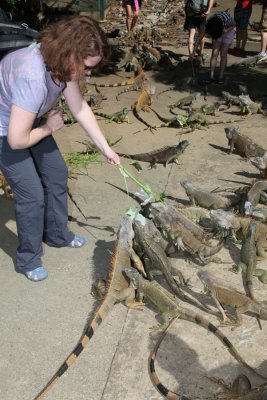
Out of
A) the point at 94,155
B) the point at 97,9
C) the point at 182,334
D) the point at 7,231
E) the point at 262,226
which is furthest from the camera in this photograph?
the point at 97,9

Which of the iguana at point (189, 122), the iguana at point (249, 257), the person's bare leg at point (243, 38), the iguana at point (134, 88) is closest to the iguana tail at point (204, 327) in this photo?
the iguana at point (249, 257)

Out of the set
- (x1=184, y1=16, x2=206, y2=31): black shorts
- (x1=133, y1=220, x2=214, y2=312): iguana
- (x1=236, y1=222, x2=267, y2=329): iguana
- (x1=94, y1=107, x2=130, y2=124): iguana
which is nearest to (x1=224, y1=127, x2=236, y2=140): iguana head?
(x1=94, y1=107, x2=130, y2=124): iguana

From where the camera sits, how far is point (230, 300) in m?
4.12

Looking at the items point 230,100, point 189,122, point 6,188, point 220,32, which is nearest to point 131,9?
point 220,32

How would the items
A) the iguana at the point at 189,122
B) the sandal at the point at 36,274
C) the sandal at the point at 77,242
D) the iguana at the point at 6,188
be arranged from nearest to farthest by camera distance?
the sandal at the point at 36,274 < the sandal at the point at 77,242 < the iguana at the point at 6,188 < the iguana at the point at 189,122

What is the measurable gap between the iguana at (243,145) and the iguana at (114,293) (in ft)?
9.12

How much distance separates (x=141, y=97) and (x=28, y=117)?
17.8 ft

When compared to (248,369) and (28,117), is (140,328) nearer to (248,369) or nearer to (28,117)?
(248,369)

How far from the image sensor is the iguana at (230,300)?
13.2ft

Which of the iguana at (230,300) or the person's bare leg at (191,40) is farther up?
Answer: the person's bare leg at (191,40)

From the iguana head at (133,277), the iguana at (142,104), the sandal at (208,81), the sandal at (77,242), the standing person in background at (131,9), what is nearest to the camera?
the iguana head at (133,277)

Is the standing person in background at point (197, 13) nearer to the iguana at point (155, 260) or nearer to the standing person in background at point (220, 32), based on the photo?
the standing person in background at point (220, 32)

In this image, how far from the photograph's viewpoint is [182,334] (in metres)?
3.97

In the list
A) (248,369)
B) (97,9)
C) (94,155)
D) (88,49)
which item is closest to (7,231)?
(94,155)
